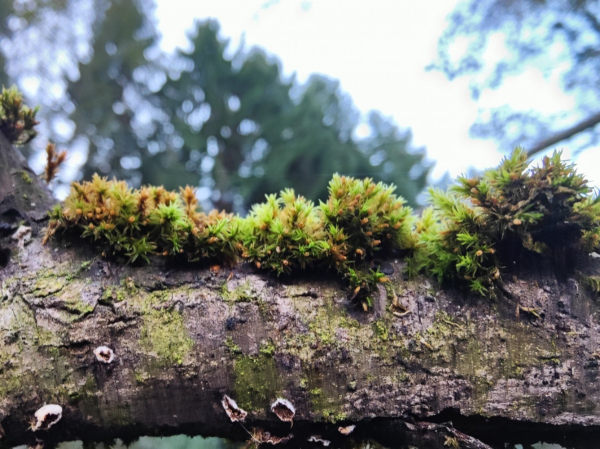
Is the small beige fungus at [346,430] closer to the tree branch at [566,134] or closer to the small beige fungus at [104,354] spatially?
the small beige fungus at [104,354]

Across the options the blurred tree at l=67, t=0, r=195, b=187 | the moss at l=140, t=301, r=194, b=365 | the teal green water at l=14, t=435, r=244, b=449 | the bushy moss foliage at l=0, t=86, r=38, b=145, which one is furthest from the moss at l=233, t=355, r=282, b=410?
the blurred tree at l=67, t=0, r=195, b=187

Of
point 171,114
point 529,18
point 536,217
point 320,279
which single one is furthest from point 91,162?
point 529,18

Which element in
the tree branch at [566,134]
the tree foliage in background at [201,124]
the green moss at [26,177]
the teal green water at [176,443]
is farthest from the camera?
the tree foliage in background at [201,124]

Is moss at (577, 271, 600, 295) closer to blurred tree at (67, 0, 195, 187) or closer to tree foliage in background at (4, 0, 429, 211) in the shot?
tree foliage in background at (4, 0, 429, 211)

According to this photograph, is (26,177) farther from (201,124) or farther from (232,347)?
(201,124)

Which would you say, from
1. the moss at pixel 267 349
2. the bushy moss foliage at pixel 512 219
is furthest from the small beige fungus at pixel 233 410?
the bushy moss foliage at pixel 512 219

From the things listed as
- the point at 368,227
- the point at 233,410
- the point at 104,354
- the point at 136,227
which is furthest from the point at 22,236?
the point at 368,227

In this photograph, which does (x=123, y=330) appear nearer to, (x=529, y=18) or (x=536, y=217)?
(x=536, y=217)
